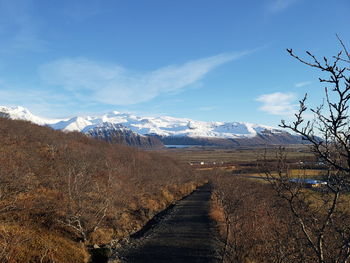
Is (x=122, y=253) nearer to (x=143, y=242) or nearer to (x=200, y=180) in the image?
(x=143, y=242)

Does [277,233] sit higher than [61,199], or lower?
higher

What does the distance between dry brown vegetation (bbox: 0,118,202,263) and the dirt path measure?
2.39 metres

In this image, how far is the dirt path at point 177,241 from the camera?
884 inches

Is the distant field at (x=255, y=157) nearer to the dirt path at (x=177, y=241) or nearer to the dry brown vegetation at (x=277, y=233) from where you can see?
the dry brown vegetation at (x=277, y=233)

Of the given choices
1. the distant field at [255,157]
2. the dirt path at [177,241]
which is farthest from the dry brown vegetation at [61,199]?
the distant field at [255,157]

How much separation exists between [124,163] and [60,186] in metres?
22.6

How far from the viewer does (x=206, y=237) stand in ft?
90.5

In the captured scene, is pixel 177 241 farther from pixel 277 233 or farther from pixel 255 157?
pixel 277 233

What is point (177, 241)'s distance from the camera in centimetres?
2627

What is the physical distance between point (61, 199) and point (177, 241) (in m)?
11.9

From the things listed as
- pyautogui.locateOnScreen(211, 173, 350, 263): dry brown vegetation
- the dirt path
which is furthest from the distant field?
the dirt path

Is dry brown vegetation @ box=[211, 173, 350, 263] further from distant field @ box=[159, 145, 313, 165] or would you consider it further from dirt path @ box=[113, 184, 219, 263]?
dirt path @ box=[113, 184, 219, 263]

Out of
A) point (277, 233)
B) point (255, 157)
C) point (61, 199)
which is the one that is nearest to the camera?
point (277, 233)

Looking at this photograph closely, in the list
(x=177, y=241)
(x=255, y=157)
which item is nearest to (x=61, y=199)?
(x=177, y=241)
